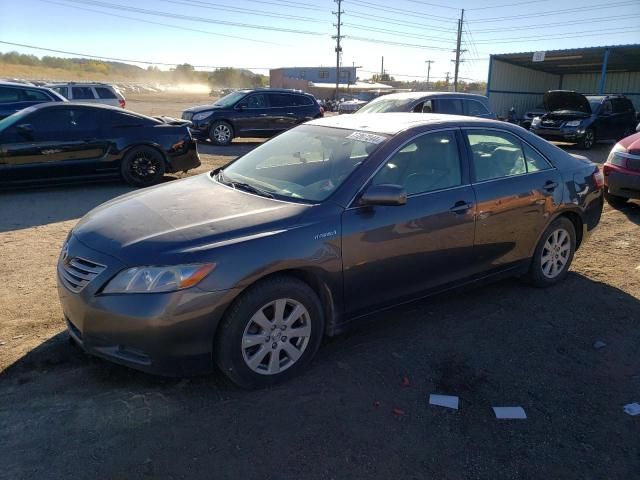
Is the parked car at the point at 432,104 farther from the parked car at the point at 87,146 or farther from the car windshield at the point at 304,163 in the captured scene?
the car windshield at the point at 304,163

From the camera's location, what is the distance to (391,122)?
4.00 meters

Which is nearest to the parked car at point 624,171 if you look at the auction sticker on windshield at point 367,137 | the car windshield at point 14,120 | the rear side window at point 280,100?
the auction sticker on windshield at point 367,137

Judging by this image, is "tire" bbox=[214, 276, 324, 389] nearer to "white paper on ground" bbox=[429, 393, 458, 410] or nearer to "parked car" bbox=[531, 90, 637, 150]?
"white paper on ground" bbox=[429, 393, 458, 410]

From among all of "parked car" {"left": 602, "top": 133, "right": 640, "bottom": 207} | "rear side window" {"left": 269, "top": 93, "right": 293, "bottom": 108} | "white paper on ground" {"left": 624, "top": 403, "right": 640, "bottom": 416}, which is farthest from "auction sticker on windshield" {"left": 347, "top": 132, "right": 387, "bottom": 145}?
"rear side window" {"left": 269, "top": 93, "right": 293, "bottom": 108}

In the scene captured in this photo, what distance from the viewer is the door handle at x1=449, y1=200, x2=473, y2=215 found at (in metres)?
3.79

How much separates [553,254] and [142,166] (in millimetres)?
6758

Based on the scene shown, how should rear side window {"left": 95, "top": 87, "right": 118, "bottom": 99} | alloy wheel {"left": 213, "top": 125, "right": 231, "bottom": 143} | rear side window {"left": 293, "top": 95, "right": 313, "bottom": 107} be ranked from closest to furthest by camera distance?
alloy wheel {"left": 213, "top": 125, "right": 231, "bottom": 143}, rear side window {"left": 293, "top": 95, "right": 313, "bottom": 107}, rear side window {"left": 95, "top": 87, "right": 118, "bottom": 99}

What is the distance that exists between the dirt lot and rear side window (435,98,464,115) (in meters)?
7.30

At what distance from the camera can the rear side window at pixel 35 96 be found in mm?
12828

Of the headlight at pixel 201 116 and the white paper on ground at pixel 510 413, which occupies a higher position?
the headlight at pixel 201 116

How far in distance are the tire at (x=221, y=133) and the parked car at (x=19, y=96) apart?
13.4ft

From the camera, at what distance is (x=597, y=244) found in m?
6.11

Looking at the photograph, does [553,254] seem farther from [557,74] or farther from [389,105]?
[557,74]

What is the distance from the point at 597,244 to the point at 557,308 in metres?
2.26
